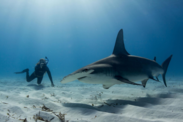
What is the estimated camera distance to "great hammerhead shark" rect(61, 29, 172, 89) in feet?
9.04

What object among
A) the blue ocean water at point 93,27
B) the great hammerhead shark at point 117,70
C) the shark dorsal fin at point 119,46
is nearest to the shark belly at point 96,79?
the great hammerhead shark at point 117,70

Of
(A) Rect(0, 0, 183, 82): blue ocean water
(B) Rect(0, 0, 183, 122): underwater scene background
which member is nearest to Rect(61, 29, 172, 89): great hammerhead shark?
(B) Rect(0, 0, 183, 122): underwater scene background

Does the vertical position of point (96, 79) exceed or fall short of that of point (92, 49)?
it falls short

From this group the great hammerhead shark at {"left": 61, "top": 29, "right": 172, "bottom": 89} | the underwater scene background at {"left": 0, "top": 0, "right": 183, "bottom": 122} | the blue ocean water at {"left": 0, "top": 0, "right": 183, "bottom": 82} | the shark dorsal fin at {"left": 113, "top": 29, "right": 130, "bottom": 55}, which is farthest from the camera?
the blue ocean water at {"left": 0, "top": 0, "right": 183, "bottom": 82}

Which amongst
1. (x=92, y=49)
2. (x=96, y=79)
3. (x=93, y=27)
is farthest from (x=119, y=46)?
(x=92, y=49)

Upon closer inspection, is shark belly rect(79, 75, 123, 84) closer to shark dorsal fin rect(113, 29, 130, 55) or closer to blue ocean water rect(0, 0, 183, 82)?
shark dorsal fin rect(113, 29, 130, 55)

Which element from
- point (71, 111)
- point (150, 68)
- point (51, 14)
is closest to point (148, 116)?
point (71, 111)

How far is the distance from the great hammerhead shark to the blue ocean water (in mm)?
25567

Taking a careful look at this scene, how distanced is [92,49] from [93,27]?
66589 mm

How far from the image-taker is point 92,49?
7554 inches

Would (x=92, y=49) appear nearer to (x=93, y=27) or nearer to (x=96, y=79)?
(x=93, y=27)

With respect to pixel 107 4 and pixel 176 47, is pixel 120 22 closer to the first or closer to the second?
pixel 107 4

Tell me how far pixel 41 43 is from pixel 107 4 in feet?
503

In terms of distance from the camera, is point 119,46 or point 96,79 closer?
point 96,79
